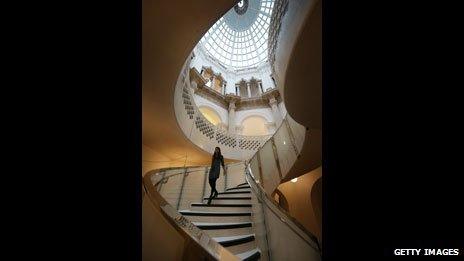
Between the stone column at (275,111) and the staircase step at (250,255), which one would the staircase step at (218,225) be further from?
the stone column at (275,111)

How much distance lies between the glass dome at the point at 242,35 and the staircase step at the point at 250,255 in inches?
808

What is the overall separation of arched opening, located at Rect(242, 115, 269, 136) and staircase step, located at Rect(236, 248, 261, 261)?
1475 centimetres

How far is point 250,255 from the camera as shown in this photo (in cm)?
378

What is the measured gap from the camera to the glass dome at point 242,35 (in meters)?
23.3

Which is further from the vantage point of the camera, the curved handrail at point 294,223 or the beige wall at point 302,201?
the beige wall at point 302,201

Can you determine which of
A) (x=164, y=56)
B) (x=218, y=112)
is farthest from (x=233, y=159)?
(x=164, y=56)

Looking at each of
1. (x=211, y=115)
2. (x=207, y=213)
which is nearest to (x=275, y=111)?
(x=211, y=115)

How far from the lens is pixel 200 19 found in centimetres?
468
